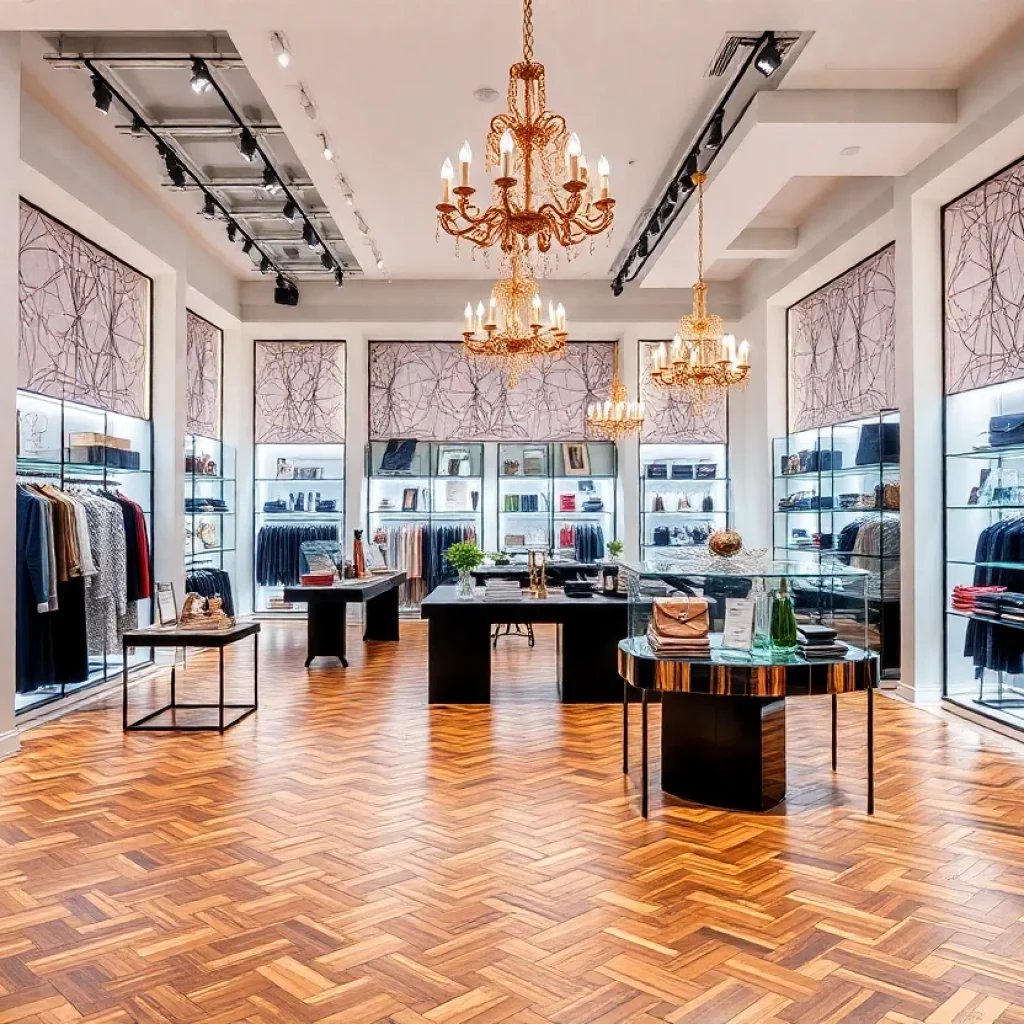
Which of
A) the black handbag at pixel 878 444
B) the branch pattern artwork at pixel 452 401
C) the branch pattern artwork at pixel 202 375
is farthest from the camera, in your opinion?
the branch pattern artwork at pixel 452 401

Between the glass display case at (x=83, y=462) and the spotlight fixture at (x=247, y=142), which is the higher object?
the spotlight fixture at (x=247, y=142)

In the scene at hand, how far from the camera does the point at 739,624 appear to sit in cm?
387

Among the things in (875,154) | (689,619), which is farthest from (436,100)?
(689,619)

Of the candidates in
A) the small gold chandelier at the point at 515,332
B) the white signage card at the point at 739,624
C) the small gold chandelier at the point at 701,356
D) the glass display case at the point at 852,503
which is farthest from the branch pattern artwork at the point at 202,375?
the white signage card at the point at 739,624

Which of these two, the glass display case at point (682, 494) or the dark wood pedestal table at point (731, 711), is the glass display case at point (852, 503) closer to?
the glass display case at point (682, 494)

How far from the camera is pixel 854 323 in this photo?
26.4 ft

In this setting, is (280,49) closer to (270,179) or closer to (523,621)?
(270,179)

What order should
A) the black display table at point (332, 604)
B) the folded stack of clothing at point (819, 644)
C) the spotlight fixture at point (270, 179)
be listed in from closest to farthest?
1. the folded stack of clothing at point (819, 644)
2. the spotlight fixture at point (270, 179)
3. the black display table at point (332, 604)

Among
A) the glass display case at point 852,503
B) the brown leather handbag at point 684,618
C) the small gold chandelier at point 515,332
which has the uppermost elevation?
the small gold chandelier at point 515,332

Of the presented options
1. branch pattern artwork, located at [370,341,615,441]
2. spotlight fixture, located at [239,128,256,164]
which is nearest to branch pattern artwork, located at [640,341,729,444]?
branch pattern artwork, located at [370,341,615,441]

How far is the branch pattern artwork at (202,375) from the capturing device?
9.78 meters

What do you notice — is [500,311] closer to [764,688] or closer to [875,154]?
[875,154]

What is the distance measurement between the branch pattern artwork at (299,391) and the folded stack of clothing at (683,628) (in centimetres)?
813

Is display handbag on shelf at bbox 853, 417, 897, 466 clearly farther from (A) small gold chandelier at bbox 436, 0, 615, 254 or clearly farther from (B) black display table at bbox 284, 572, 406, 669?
(B) black display table at bbox 284, 572, 406, 669
